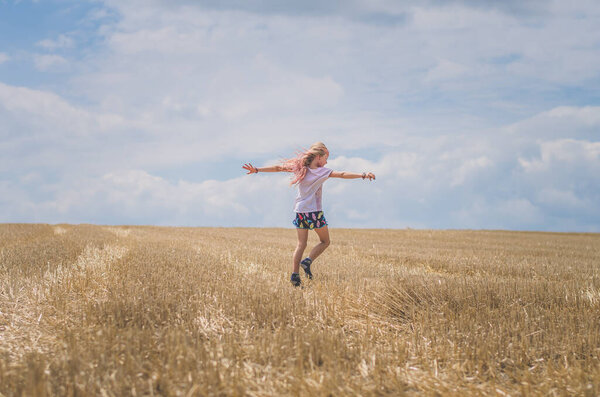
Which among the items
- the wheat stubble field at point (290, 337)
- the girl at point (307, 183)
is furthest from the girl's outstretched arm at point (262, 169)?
the wheat stubble field at point (290, 337)

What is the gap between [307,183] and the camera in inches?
255

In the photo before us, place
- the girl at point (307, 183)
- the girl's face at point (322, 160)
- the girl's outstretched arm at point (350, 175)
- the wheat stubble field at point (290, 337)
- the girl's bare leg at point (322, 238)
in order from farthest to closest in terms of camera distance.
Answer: the girl's bare leg at point (322, 238) → the girl's face at point (322, 160) → the girl at point (307, 183) → the girl's outstretched arm at point (350, 175) → the wheat stubble field at point (290, 337)

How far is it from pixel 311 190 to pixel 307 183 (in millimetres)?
138

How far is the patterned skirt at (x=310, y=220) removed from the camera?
6.54 meters

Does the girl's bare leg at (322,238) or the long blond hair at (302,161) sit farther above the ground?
the long blond hair at (302,161)

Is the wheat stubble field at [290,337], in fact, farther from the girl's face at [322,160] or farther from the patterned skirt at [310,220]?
the girl's face at [322,160]

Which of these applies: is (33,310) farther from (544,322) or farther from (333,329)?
(544,322)

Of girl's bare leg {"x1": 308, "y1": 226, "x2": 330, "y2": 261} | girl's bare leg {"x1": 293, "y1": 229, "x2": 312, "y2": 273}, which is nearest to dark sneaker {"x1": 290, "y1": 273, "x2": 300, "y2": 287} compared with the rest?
girl's bare leg {"x1": 293, "y1": 229, "x2": 312, "y2": 273}

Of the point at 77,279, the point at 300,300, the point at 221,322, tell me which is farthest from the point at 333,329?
the point at 77,279

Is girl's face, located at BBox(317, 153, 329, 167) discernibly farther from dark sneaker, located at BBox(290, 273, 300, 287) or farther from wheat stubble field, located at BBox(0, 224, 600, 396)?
wheat stubble field, located at BBox(0, 224, 600, 396)

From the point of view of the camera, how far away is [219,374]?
289 centimetres

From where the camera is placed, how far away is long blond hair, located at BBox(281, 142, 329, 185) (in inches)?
256

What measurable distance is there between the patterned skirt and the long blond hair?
550mm

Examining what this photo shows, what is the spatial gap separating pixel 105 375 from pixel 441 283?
4186 mm
